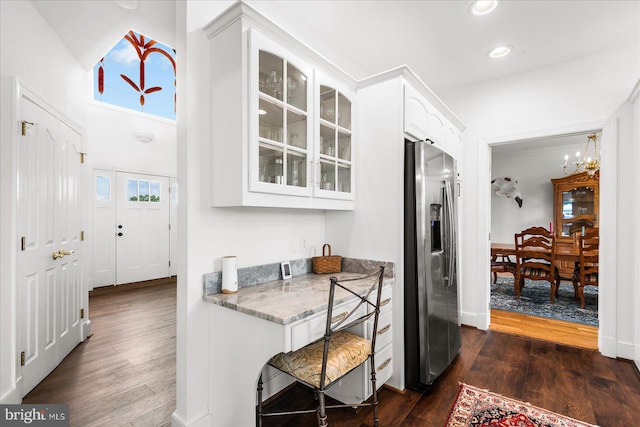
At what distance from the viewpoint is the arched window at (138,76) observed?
16.4 feet

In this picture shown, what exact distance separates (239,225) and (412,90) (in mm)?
1685

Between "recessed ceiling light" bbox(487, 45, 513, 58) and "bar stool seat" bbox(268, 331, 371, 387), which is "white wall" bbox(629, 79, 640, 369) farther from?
"bar stool seat" bbox(268, 331, 371, 387)

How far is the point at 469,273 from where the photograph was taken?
3639 mm

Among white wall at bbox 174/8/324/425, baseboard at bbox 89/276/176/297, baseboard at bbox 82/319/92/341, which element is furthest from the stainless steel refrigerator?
baseboard at bbox 89/276/176/297

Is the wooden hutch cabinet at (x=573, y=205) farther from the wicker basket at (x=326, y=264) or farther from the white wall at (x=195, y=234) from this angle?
the white wall at (x=195, y=234)

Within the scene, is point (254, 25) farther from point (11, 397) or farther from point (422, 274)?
point (11, 397)

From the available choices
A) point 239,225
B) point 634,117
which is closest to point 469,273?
point 634,117

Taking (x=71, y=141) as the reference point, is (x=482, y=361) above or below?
below

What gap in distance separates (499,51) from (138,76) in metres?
5.56

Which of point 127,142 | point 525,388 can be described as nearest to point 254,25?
point 525,388

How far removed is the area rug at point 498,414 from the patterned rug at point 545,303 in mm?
2327

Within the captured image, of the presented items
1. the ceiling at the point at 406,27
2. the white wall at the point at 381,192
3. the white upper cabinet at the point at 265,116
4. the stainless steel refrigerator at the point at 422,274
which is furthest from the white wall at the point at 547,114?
the white upper cabinet at the point at 265,116

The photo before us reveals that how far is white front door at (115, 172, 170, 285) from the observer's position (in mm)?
5238

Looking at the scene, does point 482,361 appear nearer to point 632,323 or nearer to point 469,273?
point 469,273
